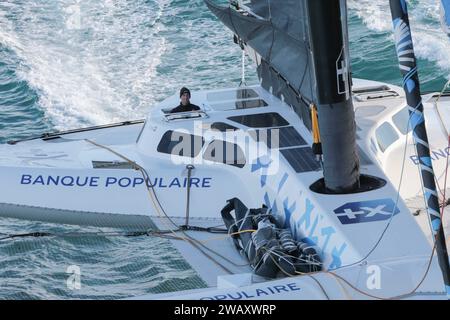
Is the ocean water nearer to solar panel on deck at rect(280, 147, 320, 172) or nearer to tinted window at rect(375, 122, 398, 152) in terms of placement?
solar panel on deck at rect(280, 147, 320, 172)

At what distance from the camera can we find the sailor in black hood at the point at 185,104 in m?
10.1

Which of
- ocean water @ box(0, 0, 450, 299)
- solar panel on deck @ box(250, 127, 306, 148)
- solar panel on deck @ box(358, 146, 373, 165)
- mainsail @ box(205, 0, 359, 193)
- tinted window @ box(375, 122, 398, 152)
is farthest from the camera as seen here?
ocean water @ box(0, 0, 450, 299)

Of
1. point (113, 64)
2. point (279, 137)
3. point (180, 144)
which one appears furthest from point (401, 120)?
point (113, 64)

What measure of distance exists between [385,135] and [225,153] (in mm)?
1651

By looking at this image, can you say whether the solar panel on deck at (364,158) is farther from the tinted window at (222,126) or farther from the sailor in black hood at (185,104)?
the sailor in black hood at (185,104)

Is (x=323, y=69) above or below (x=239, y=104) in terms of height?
above

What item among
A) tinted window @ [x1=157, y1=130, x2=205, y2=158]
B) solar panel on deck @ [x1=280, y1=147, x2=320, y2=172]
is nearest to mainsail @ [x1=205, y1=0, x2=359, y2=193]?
solar panel on deck @ [x1=280, y1=147, x2=320, y2=172]

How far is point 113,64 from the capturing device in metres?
15.7

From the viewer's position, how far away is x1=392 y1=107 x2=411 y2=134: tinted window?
9.60m

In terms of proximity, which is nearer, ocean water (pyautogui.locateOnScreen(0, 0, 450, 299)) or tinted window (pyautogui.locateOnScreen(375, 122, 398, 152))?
tinted window (pyautogui.locateOnScreen(375, 122, 398, 152))

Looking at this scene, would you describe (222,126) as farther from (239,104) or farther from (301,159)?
(301,159)

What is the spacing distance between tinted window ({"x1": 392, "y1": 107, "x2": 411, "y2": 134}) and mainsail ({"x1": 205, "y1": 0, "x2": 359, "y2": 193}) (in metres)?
1.00

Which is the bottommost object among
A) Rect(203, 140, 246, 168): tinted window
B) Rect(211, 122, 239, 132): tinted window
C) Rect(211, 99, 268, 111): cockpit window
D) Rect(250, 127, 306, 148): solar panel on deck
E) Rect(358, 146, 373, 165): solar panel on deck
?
Rect(358, 146, 373, 165): solar panel on deck

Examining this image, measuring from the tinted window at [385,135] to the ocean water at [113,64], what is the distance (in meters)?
2.42
